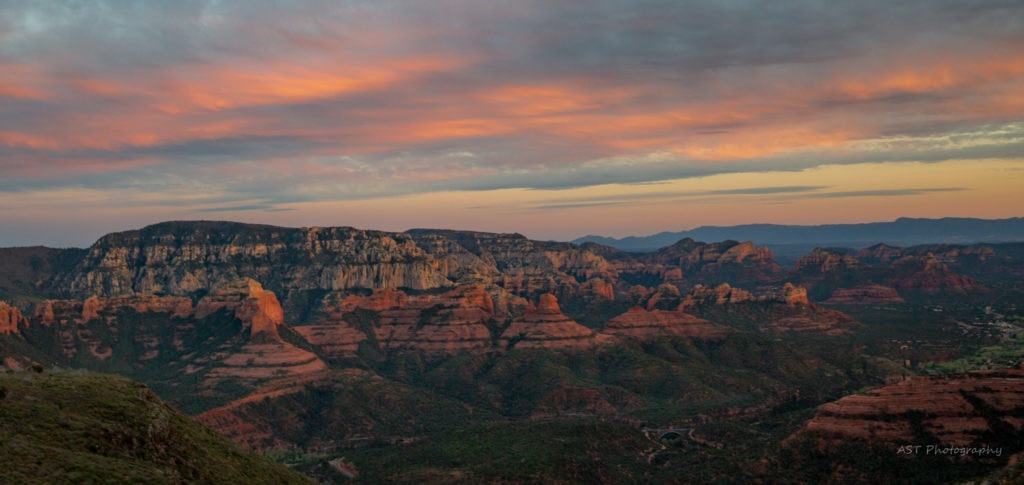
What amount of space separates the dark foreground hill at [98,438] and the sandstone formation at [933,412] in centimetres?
11095

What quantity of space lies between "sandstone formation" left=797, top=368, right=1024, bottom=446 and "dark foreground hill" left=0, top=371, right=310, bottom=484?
111 metres

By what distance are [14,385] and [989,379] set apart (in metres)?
158

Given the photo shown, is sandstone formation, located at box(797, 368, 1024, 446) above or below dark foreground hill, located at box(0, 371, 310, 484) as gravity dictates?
below

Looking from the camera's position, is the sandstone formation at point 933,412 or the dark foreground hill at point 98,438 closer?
the dark foreground hill at point 98,438

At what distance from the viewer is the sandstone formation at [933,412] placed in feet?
500

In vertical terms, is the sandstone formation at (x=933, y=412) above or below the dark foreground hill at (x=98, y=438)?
below

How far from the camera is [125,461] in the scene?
2980 inches

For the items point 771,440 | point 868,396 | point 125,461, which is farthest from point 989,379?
point 125,461

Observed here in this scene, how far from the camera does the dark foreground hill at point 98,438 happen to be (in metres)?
69.1

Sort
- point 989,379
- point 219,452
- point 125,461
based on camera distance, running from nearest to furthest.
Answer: point 125,461, point 219,452, point 989,379

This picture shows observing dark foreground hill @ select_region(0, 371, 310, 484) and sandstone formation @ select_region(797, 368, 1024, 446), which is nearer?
dark foreground hill @ select_region(0, 371, 310, 484)

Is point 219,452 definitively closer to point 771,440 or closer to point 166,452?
point 166,452

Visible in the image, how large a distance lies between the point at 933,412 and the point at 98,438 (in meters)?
140

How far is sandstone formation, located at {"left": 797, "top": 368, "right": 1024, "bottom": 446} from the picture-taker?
152250 mm
